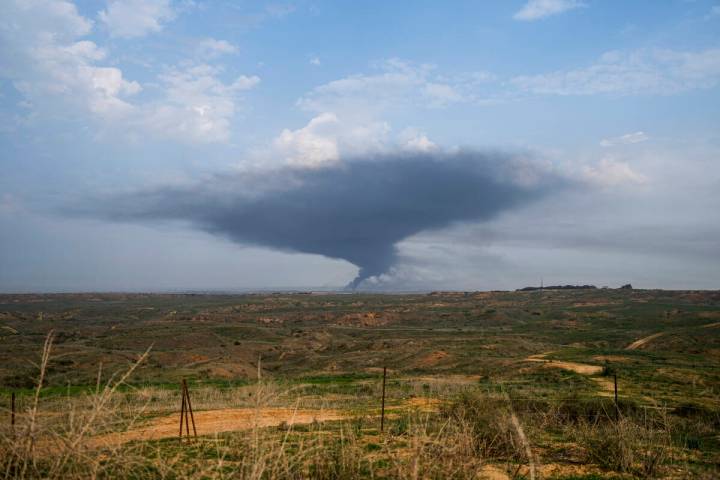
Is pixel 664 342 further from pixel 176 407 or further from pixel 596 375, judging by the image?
pixel 176 407

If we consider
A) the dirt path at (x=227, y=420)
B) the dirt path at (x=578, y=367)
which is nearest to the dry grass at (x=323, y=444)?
the dirt path at (x=227, y=420)

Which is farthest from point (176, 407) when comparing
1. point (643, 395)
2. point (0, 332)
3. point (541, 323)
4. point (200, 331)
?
point (541, 323)

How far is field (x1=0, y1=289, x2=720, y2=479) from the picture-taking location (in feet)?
20.6

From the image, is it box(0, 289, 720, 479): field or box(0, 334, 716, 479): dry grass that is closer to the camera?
box(0, 334, 716, 479): dry grass

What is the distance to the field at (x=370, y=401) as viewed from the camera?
628 cm

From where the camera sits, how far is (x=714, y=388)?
87.8ft

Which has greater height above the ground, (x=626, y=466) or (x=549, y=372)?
(x=626, y=466)

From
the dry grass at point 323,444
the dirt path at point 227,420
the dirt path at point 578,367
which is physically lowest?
the dirt path at point 578,367

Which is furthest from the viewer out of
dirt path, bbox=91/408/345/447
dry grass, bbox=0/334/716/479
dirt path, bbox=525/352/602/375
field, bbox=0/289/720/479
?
dirt path, bbox=525/352/602/375

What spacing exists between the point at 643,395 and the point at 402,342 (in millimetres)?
36158

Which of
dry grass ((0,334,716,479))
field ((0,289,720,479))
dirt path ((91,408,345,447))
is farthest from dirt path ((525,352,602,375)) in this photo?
dirt path ((91,408,345,447))

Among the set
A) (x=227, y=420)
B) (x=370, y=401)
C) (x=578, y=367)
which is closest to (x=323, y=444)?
(x=227, y=420)

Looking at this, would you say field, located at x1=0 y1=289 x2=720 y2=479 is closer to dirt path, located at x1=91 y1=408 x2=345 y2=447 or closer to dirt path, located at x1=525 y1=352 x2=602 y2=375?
dirt path, located at x1=91 y1=408 x2=345 y2=447

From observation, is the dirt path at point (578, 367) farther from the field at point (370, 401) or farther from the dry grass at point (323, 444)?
the dry grass at point (323, 444)
